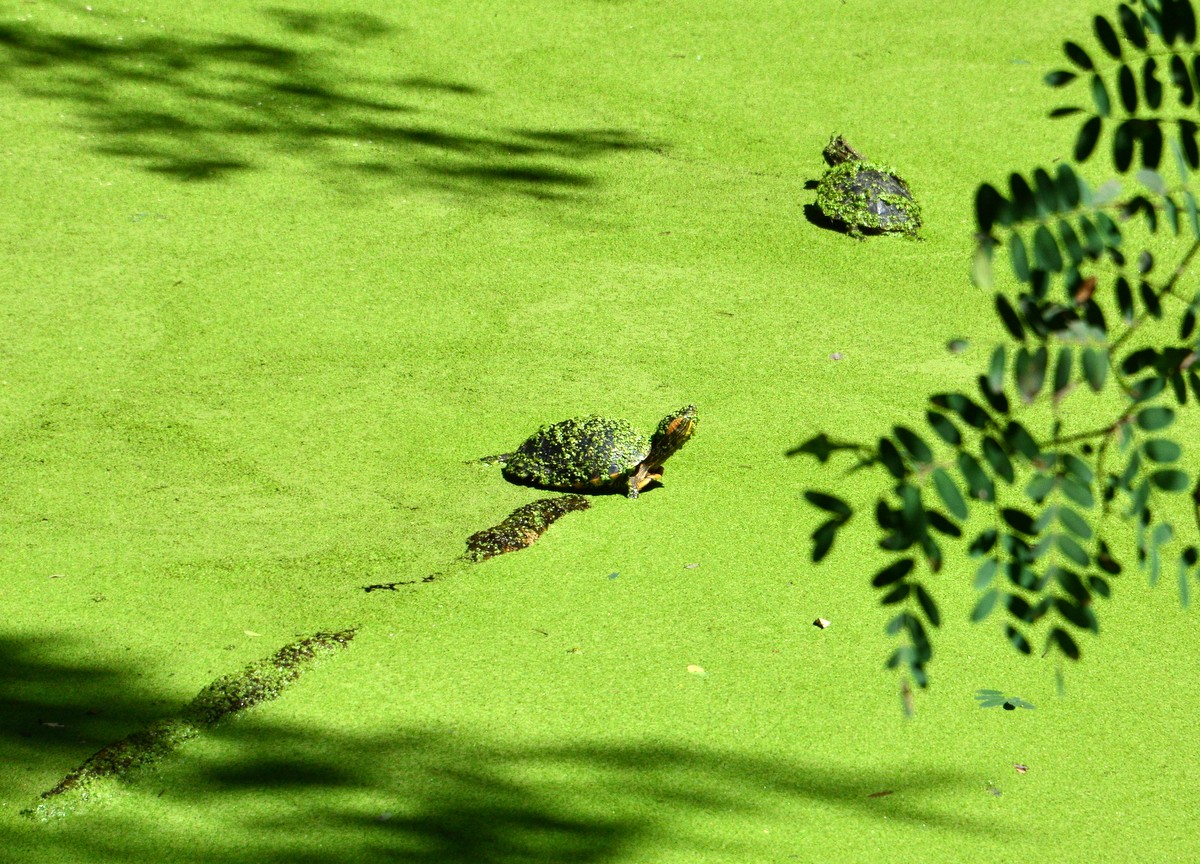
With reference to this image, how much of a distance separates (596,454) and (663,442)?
17cm

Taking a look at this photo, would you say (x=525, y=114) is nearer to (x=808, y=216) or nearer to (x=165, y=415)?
(x=808, y=216)

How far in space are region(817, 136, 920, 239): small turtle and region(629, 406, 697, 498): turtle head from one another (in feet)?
5.49

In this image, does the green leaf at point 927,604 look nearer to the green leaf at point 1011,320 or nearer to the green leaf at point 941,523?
the green leaf at point 941,523

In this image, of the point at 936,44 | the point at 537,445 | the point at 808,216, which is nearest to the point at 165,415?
the point at 537,445

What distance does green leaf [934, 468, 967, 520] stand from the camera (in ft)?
2.76

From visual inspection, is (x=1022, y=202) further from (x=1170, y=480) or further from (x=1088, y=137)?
(x=1170, y=480)

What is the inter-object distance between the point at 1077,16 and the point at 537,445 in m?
4.13

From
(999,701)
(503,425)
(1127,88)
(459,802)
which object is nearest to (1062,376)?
(1127,88)

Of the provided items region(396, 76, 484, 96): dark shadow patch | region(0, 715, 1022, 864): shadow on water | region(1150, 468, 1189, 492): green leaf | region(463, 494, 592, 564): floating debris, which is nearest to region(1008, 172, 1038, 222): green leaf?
region(1150, 468, 1189, 492): green leaf

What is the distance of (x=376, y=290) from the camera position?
3.79 meters

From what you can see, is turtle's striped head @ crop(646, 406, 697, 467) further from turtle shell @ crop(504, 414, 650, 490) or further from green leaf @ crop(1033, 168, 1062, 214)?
green leaf @ crop(1033, 168, 1062, 214)

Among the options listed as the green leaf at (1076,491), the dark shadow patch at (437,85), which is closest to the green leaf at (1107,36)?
the green leaf at (1076,491)

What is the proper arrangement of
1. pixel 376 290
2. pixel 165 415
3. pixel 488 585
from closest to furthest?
pixel 488 585 → pixel 165 415 → pixel 376 290

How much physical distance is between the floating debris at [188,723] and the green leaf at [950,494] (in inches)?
59.3
